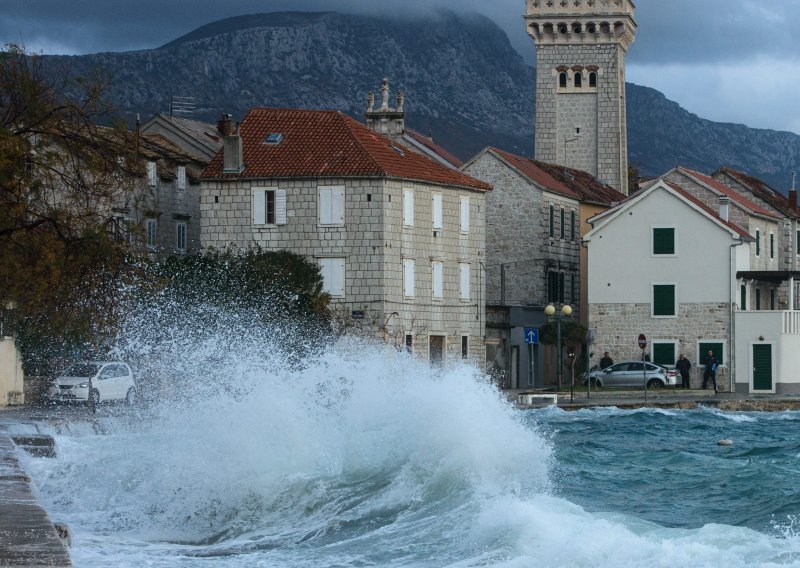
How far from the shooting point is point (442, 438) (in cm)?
2667

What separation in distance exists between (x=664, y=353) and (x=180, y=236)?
810 inches

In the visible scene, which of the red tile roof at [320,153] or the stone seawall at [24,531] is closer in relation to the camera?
the stone seawall at [24,531]

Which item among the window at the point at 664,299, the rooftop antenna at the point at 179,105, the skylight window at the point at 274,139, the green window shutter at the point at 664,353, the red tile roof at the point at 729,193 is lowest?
the green window shutter at the point at 664,353

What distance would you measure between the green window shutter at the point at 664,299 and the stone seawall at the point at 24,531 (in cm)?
4707

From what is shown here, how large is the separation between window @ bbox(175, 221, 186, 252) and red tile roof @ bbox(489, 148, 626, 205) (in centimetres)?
1548

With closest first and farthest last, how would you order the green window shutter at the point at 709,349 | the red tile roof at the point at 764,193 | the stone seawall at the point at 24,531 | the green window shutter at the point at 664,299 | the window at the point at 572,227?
the stone seawall at the point at 24,531 → the green window shutter at the point at 709,349 → the green window shutter at the point at 664,299 → the window at the point at 572,227 → the red tile roof at the point at 764,193

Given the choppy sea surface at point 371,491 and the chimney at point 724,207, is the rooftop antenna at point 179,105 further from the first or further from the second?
the choppy sea surface at point 371,491

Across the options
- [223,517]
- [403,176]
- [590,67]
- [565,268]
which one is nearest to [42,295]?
[223,517]

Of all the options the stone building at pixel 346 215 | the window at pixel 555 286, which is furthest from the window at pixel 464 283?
the window at pixel 555 286

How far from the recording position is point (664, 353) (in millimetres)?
69125

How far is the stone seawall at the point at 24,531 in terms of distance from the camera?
54.9 feet

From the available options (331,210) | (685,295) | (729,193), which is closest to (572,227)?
(729,193)

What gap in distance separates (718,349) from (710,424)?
1518 centimetres

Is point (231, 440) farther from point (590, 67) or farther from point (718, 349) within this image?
point (590, 67)
